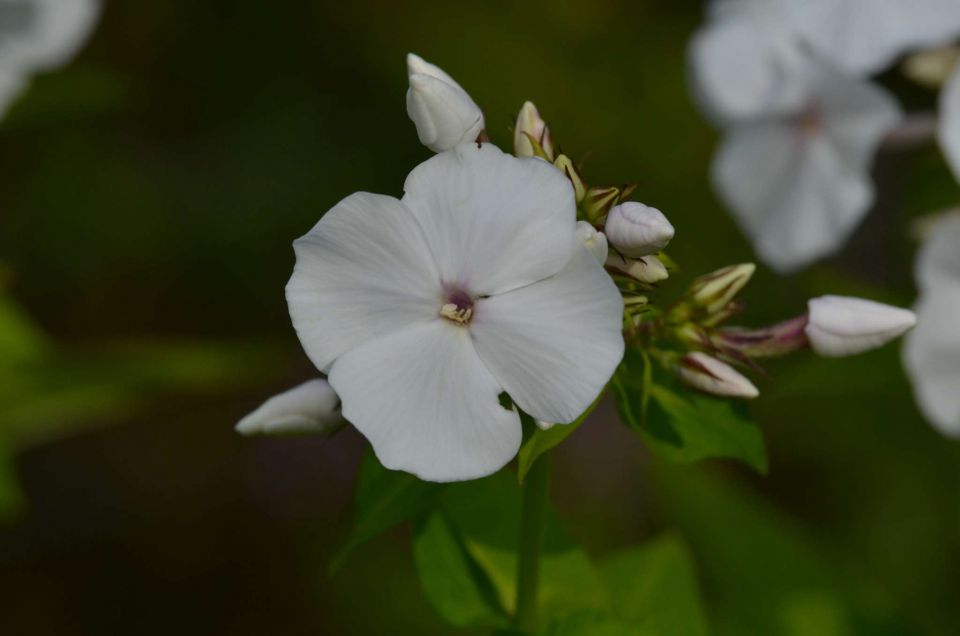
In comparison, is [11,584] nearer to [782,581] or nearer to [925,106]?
[782,581]

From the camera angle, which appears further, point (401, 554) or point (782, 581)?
point (401, 554)

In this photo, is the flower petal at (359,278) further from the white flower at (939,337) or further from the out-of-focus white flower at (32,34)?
the out-of-focus white flower at (32,34)

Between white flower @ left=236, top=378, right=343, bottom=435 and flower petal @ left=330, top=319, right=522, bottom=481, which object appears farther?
white flower @ left=236, top=378, right=343, bottom=435

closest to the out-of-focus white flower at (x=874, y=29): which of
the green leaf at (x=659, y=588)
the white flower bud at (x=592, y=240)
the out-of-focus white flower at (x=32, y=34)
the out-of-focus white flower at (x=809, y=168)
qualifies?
the out-of-focus white flower at (x=809, y=168)

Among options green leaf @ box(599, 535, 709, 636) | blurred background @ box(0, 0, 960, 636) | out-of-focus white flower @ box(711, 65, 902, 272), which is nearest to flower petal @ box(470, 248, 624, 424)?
green leaf @ box(599, 535, 709, 636)

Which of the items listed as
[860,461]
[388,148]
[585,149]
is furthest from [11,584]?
[860,461]

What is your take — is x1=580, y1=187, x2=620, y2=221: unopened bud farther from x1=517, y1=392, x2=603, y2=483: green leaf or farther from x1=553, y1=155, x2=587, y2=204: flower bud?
x1=517, y1=392, x2=603, y2=483: green leaf

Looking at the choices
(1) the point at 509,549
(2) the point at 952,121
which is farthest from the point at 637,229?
(2) the point at 952,121
